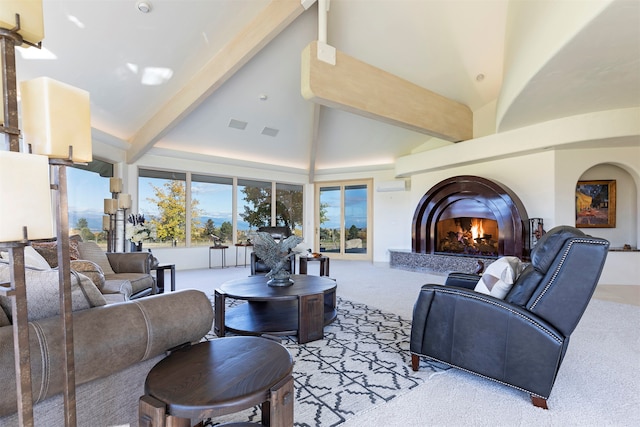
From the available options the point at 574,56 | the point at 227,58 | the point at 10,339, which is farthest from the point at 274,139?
the point at 10,339

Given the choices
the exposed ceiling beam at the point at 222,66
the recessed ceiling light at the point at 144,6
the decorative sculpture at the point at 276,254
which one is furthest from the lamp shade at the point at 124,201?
the decorative sculpture at the point at 276,254

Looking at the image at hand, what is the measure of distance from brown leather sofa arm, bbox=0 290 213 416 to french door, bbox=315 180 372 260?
7197mm

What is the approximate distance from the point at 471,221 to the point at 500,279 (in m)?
4.71

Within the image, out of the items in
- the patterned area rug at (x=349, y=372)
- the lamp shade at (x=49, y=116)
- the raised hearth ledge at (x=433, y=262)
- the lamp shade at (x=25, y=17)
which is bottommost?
the patterned area rug at (x=349, y=372)

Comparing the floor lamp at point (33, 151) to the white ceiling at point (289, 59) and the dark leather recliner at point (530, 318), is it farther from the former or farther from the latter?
the white ceiling at point (289, 59)

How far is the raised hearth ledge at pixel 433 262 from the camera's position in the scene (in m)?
5.88

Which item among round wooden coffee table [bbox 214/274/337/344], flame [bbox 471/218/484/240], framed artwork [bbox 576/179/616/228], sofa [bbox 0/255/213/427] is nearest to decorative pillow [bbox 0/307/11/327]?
sofa [bbox 0/255/213/427]

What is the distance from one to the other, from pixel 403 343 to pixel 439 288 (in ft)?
2.84

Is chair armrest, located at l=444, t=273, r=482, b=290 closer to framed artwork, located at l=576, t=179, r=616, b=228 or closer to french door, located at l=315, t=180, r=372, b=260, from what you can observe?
framed artwork, located at l=576, t=179, r=616, b=228

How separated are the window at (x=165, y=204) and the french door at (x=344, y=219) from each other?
11.8 ft

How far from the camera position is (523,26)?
3.79 m

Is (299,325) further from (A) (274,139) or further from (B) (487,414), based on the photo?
(A) (274,139)

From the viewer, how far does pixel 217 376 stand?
3.90ft

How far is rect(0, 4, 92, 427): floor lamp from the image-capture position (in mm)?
886
